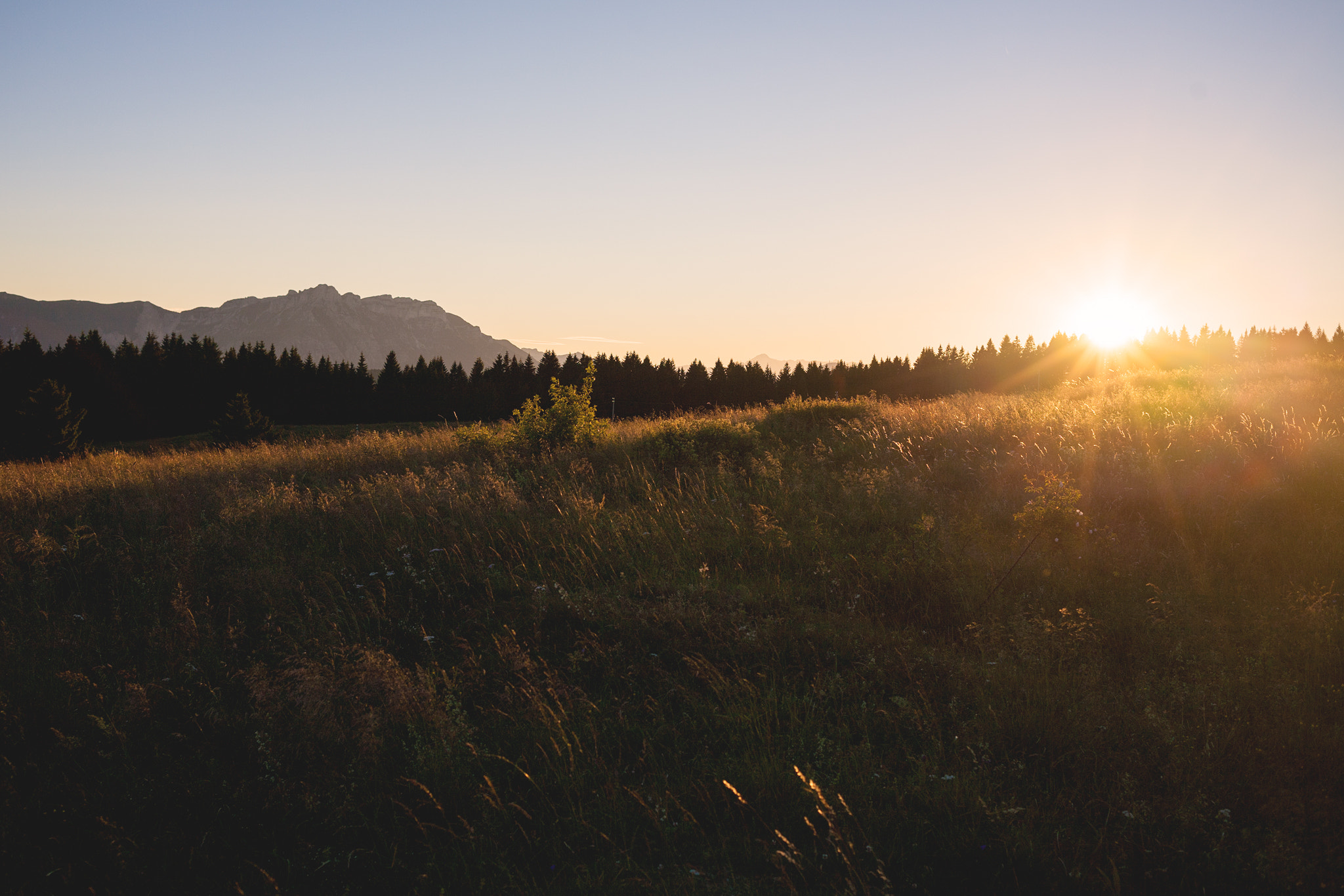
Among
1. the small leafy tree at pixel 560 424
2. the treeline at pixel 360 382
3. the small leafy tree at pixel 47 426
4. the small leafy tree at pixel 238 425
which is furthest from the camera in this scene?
the treeline at pixel 360 382

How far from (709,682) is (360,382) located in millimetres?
68213

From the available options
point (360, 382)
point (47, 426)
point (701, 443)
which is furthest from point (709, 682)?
point (360, 382)

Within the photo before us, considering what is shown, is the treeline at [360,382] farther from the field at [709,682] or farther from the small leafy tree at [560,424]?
the field at [709,682]

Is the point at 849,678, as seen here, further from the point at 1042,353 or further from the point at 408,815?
the point at 1042,353

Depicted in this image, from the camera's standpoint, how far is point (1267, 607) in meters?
4.34

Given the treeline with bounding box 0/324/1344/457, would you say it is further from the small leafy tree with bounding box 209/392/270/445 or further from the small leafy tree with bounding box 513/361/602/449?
the small leafy tree with bounding box 513/361/602/449

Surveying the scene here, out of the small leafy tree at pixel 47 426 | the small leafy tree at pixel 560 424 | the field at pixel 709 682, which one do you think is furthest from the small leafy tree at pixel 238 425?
the field at pixel 709 682

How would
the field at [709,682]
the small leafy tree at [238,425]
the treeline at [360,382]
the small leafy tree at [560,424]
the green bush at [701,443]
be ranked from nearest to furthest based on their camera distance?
1. the field at [709,682]
2. the green bush at [701,443]
3. the small leafy tree at [560,424]
4. the small leafy tree at [238,425]
5. the treeline at [360,382]

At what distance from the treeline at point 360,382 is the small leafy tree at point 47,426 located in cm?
8

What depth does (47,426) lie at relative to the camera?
3709 centimetres

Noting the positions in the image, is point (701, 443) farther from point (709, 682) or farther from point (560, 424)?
point (709, 682)

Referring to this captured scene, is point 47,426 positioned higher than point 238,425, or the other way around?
point 238,425

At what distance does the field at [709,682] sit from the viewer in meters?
2.76

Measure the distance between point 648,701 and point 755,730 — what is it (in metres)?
0.70
